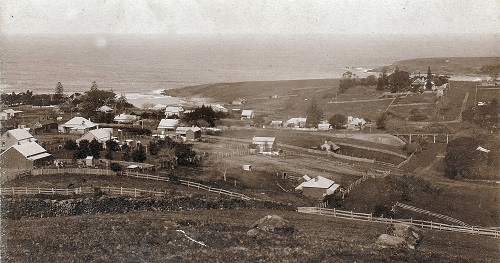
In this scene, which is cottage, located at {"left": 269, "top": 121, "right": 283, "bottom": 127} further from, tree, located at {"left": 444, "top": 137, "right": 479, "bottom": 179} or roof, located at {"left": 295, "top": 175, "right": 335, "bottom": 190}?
roof, located at {"left": 295, "top": 175, "right": 335, "bottom": 190}

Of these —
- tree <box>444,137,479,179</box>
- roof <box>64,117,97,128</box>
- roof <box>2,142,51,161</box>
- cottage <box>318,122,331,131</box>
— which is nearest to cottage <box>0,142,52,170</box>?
roof <box>2,142,51,161</box>

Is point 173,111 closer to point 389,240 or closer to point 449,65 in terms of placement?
point 389,240

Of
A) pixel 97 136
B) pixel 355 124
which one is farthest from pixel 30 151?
pixel 355 124

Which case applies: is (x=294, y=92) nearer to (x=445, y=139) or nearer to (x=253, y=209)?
(x=445, y=139)

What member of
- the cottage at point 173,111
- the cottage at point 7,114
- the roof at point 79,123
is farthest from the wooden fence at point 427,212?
the cottage at point 7,114

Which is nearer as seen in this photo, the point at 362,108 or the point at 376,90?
the point at 362,108

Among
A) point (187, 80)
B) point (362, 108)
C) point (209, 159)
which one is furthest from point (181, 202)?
point (187, 80)
